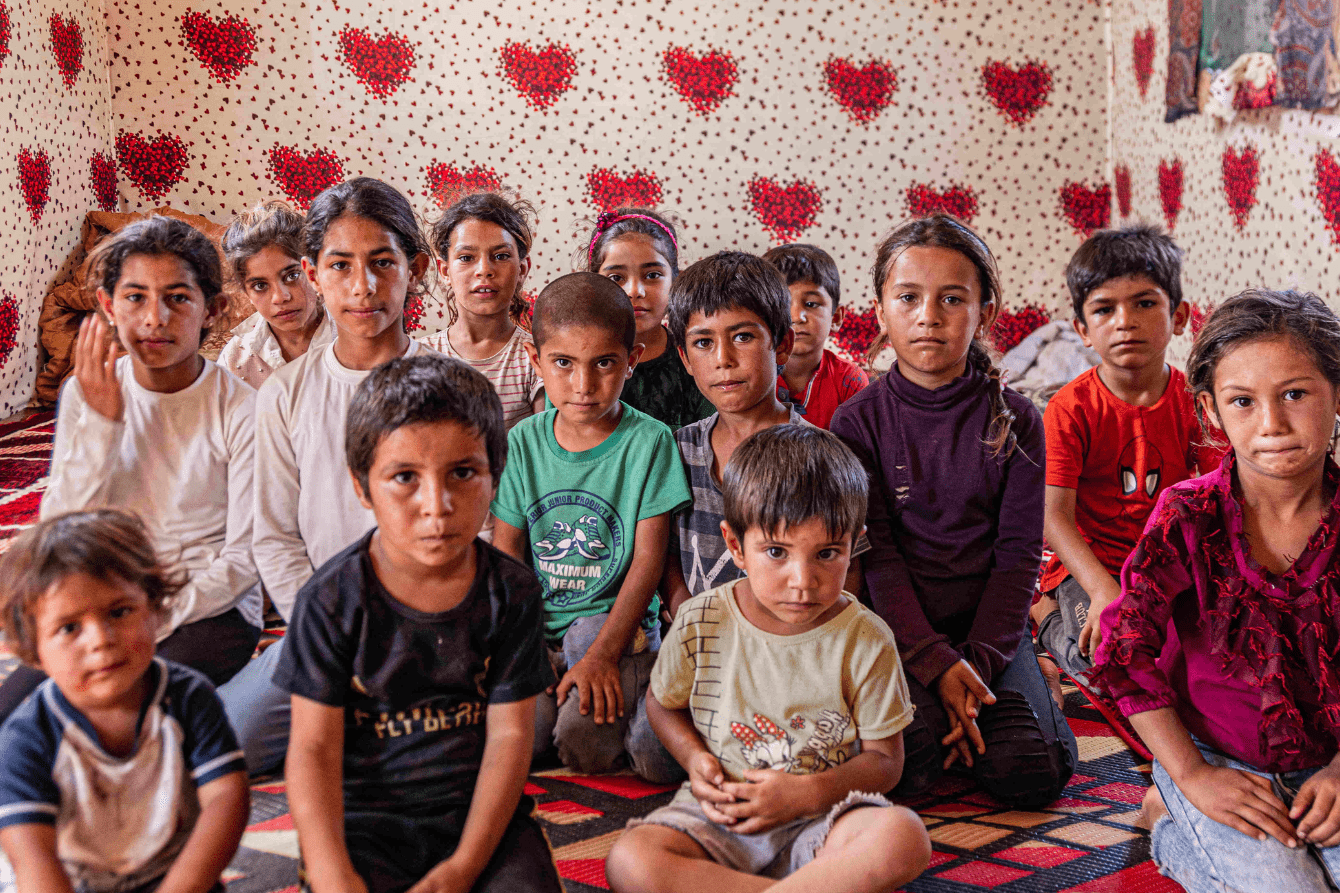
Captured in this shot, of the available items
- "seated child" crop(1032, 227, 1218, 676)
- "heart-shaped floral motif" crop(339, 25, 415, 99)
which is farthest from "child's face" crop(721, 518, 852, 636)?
"heart-shaped floral motif" crop(339, 25, 415, 99)

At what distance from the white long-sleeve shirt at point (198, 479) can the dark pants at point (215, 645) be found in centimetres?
2

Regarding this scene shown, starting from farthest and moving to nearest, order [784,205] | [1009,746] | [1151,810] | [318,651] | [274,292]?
[784,205] < [274,292] < [1009,746] < [1151,810] < [318,651]

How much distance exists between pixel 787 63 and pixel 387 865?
431 centimetres

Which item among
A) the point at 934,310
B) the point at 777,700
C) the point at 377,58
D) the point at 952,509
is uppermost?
the point at 377,58

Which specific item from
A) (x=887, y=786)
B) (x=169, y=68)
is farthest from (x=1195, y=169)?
(x=169, y=68)

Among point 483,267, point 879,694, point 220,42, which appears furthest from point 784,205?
point 879,694

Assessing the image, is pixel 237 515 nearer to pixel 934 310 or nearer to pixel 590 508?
pixel 590 508

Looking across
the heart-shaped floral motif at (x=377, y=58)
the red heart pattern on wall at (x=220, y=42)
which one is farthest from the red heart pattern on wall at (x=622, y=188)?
the red heart pattern on wall at (x=220, y=42)

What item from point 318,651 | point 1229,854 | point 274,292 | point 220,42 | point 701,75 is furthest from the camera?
point 701,75

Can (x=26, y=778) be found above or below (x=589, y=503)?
below

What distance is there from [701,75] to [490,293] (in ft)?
9.06

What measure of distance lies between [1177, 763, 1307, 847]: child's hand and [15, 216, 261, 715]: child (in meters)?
1.52

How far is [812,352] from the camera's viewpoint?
269 cm

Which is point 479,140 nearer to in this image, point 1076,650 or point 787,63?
point 787,63
